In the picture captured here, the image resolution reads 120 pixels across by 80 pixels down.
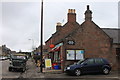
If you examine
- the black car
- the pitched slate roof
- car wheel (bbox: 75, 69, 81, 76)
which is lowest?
car wheel (bbox: 75, 69, 81, 76)

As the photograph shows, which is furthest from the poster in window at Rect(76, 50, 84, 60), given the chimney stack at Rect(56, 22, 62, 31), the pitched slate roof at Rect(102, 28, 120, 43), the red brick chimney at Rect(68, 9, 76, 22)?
the chimney stack at Rect(56, 22, 62, 31)

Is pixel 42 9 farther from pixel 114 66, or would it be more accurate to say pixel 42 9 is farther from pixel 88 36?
pixel 114 66

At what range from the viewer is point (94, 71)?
18.8 m

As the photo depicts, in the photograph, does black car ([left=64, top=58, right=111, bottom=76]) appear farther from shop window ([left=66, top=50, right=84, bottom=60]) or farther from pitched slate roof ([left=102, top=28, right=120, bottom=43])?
pitched slate roof ([left=102, top=28, right=120, bottom=43])

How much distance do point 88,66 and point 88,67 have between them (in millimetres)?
93

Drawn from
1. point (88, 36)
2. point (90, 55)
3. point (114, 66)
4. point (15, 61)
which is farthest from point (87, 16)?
point (15, 61)

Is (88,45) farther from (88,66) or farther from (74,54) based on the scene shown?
A: (88,66)

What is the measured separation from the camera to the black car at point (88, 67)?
18172 millimetres

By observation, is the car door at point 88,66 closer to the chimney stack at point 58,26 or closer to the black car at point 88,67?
the black car at point 88,67

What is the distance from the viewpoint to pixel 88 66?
18547 mm

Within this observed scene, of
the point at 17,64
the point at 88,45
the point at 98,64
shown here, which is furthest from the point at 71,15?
the point at 98,64

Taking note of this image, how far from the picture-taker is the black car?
18172mm

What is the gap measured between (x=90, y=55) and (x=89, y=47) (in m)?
0.89

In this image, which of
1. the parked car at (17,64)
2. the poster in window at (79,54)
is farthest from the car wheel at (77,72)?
the parked car at (17,64)
